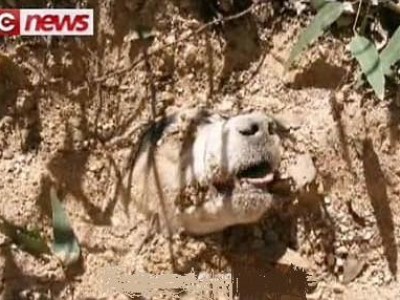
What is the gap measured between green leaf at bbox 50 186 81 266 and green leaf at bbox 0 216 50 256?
0.08ft

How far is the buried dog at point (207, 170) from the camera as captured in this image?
5.66 ft

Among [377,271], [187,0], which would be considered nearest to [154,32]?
[187,0]

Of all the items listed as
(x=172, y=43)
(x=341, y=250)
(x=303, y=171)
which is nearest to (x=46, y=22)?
(x=172, y=43)

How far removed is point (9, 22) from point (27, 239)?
1.36 feet

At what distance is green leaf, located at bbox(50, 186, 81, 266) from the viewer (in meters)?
1.73

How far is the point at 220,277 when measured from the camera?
1.78 meters

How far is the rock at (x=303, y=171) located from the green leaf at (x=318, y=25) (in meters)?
0.18

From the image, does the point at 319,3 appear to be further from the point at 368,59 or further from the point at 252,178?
the point at 252,178

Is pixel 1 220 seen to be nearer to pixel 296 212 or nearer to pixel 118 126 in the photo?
pixel 118 126

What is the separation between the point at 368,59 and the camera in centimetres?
177

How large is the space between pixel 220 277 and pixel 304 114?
1.13ft

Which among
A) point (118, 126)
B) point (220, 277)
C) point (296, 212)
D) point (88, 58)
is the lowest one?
point (220, 277)

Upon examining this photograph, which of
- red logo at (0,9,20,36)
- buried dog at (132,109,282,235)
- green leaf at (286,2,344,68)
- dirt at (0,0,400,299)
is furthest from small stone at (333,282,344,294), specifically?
red logo at (0,9,20,36)

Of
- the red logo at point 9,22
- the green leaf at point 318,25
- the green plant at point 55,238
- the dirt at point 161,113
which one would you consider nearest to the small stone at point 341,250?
the dirt at point 161,113
